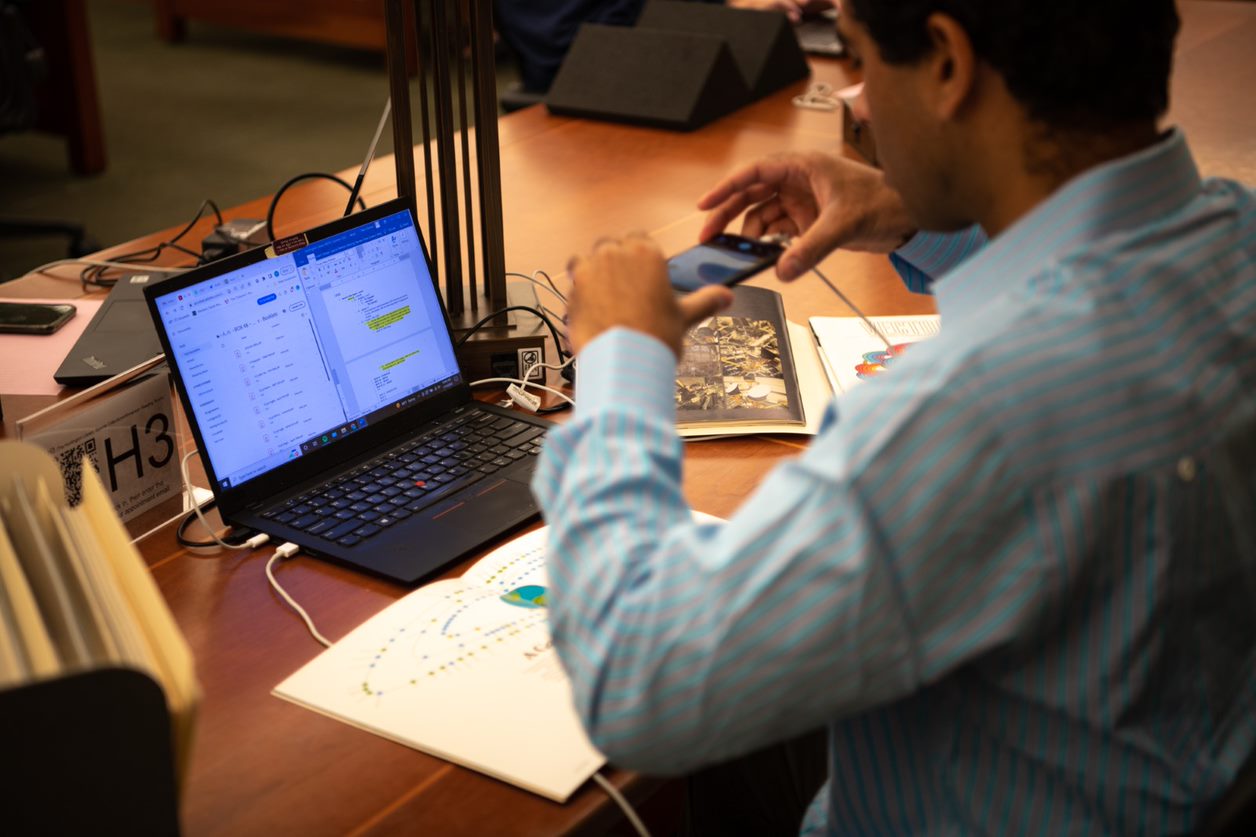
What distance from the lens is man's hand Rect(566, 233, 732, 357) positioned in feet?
2.90

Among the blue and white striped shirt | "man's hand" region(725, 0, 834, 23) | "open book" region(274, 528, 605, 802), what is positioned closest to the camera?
the blue and white striped shirt

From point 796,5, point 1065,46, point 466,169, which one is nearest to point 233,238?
point 466,169

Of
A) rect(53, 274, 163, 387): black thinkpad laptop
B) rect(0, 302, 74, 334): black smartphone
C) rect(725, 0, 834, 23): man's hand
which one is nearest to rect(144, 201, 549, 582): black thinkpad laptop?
rect(53, 274, 163, 387): black thinkpad laptop

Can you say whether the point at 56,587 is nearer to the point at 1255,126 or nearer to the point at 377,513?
the point at 377,513

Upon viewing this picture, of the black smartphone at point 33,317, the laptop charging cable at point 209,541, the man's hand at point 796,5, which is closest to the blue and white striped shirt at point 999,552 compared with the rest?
the laptop charging cable at point 209,541

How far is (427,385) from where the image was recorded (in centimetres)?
135

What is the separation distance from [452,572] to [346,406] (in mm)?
230

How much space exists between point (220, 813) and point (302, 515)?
14.6 inches

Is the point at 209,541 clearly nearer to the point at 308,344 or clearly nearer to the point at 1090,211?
the point at 308,344

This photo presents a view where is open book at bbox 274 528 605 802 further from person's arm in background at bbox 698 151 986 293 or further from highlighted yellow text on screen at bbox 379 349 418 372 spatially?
person's arm in background at bbox 698 151 986 293

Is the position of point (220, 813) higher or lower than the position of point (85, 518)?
lower

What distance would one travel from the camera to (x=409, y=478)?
1263 mm

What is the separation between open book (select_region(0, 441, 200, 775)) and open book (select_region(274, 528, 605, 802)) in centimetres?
24

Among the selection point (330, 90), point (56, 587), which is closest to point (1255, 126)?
point (56, 587)
